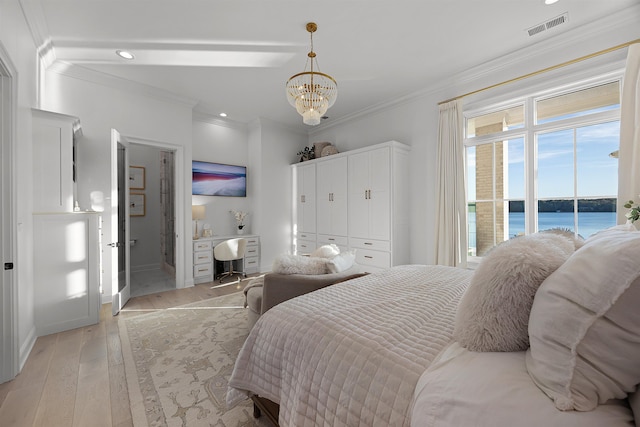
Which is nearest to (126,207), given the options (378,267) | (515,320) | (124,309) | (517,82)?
(124,309)

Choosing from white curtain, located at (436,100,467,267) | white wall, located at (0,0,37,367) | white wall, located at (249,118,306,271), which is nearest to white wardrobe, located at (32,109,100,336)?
white wall, located at (0,0,37,367)

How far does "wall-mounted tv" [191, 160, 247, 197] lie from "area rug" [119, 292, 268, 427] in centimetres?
229

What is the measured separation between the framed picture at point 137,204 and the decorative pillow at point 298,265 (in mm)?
4813

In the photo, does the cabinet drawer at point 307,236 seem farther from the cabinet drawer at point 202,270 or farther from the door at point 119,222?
the door at point 119,222

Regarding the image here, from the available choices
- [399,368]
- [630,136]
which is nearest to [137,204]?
[399,368]

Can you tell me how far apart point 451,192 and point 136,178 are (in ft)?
19.2

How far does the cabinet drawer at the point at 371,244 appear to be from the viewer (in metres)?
4.04

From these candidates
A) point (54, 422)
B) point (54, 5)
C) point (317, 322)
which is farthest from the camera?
point (54, 5)

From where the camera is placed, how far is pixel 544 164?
10.3 ft

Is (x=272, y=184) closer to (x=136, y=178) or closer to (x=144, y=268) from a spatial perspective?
(x=136, y=178)

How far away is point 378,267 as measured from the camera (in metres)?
4.14

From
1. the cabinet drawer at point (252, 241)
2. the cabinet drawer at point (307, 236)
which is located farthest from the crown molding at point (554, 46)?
the cabinet drawer at point (252, 241)

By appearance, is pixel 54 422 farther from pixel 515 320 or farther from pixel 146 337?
pixel 515 320

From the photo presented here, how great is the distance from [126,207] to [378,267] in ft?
12.1
